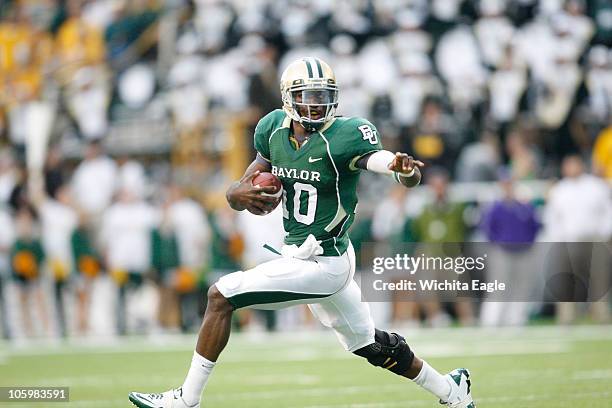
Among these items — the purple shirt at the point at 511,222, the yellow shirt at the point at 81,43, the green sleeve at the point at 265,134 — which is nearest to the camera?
the green sleeve at the point at 265,134

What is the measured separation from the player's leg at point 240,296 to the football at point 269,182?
14.1 inches

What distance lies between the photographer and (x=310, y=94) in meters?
5.92

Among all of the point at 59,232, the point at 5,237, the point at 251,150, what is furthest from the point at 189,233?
the point at 5,237

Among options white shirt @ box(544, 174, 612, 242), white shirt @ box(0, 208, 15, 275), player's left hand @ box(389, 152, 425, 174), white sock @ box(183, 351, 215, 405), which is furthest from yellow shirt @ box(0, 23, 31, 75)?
player's left hand @ box(389, 152, 425, 174)

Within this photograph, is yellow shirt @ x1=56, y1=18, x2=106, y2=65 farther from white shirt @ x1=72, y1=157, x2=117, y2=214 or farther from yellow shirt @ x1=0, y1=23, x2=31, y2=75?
white shirt @ x1=72, y1=157, x2=117, y2=214

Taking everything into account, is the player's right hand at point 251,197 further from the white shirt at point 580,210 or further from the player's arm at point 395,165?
the white shirt at point 580,210

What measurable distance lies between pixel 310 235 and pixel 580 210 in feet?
23.8

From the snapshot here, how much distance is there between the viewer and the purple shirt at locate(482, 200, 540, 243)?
1266 cm

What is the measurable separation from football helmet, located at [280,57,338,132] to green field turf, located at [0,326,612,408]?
6.73 ft

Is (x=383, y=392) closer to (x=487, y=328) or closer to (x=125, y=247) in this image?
(x=487, y=328)

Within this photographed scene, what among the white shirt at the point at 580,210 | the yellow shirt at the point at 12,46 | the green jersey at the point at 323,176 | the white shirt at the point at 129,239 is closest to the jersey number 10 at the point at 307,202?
the green jersey at the point at 323,176

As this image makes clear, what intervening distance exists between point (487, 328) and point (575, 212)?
5.14 ft

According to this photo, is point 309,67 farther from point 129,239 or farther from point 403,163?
point 129,239

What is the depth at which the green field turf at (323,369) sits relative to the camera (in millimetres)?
7484
